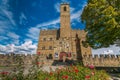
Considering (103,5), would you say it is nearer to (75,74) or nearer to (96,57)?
(75,74)

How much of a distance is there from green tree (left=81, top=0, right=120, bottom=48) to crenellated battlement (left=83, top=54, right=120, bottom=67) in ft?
45.9

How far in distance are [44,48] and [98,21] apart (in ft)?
130

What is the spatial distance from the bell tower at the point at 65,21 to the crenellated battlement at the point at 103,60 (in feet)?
68.7

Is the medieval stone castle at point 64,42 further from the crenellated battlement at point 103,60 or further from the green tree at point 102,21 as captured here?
the green tree at point 102,21

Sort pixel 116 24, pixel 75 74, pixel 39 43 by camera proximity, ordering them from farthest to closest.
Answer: pixel 39 43 < pixel 116 24 < pixel 75 74

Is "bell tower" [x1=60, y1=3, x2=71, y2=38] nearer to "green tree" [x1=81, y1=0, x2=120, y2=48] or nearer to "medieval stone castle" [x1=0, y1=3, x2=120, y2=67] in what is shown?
"medieval stone castle" [x1=0, y1=3, x2=120, y2=67]

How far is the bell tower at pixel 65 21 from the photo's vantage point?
5006cm

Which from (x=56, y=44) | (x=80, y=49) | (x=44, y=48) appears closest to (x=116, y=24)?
(x=56, y=44)

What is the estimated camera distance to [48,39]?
53.8 metres

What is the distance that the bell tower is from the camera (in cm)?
5006

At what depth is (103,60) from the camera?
3027cm

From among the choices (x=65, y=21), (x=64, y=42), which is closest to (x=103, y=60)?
(x=64, y=42)

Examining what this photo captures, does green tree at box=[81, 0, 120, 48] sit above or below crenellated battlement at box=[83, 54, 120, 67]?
above

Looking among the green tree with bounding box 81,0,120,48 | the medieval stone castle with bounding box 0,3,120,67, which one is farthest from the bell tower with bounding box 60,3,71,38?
the green tree with bounding box 81,0,120,48
